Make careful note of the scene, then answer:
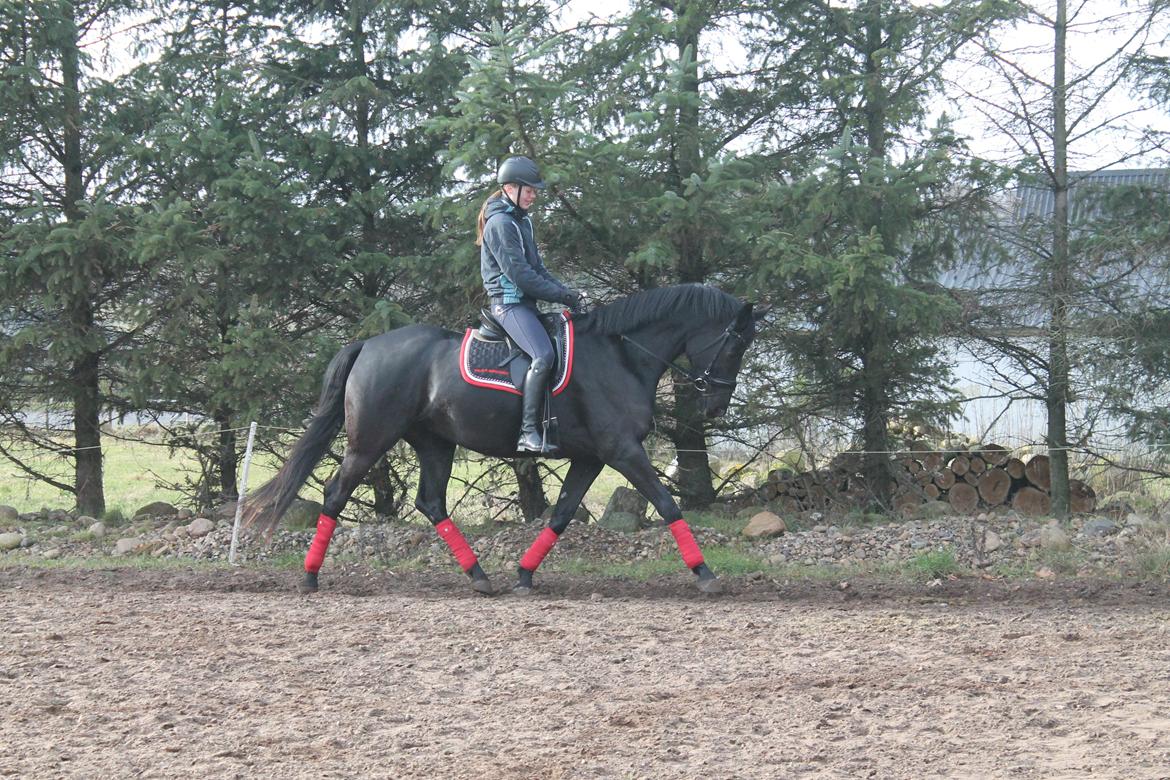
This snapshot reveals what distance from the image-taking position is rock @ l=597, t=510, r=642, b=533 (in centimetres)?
1121

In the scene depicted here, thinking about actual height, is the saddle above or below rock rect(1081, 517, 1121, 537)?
above

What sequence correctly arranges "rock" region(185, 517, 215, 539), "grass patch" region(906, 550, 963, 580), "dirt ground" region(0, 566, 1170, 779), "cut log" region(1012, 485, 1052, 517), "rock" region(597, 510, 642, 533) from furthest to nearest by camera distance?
1. "cut log" region(1012, 485, 1052, 517)
2. "rock" region(597, 510, 642, 533)
3. "rock" region(185, 517, 215, 539)
4. "grass patch" region(906, 550, 963, 580)
5. "dirt ground" region(0, 566, 1170, 779)

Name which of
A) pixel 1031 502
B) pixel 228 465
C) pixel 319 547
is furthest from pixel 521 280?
pixel 1031 502

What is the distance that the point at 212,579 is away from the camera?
8.94m

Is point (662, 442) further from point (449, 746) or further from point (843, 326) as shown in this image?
point (449, 746)

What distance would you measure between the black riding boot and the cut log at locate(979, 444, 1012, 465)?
590 centimetres

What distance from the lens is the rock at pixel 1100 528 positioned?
9.77 meters

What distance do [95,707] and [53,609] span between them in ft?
9.24

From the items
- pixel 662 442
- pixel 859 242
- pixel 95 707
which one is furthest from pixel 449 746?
pixel 662 442

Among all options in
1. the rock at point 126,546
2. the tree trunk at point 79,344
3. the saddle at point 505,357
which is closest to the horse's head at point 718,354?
the saddle at point 505,357

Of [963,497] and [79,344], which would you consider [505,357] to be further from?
[963,497]

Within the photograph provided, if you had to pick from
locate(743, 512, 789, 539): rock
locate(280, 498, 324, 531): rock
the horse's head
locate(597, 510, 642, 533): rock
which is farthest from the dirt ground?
locate(280, 498, 324, 531): rock

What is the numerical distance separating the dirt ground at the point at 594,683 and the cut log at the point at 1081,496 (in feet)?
11.6

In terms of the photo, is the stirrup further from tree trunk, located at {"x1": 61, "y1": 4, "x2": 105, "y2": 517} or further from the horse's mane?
tree trunk, located at {"x1": 61, "y1": 4, "x2": 105, "y2": 517}
